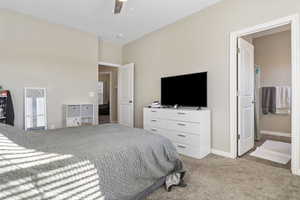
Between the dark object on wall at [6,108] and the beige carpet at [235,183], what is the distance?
292 centimetres

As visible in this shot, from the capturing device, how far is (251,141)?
3.24 m

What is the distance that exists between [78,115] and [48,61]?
138 centimetres

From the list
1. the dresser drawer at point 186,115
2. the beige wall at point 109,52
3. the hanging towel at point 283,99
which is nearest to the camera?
the dresser drawer at point 186,115

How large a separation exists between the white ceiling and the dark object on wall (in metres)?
1.66

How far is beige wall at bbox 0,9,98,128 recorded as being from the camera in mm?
3123

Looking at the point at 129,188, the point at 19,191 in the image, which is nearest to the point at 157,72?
the point at 129,188

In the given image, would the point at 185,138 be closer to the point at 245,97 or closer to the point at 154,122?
the point at 154,122

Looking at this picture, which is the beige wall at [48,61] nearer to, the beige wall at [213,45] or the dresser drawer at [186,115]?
the beige wall at [213,45]

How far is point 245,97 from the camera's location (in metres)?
2.98

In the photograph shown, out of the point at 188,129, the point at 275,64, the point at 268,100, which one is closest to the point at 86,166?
the point at 188,129

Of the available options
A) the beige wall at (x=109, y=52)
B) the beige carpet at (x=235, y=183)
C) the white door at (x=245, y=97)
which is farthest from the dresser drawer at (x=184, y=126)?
the beige wall at (x=109, y=52)

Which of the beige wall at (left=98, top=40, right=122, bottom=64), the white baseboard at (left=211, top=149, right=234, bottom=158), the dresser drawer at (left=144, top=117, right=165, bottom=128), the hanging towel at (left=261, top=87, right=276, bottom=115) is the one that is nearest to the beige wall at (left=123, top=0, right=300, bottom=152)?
the white baseboard at (left=211, top=149, right=234, bottom=158)

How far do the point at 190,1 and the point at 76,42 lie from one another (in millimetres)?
2826

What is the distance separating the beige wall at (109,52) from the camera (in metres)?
4.74
